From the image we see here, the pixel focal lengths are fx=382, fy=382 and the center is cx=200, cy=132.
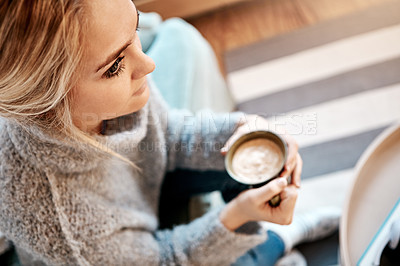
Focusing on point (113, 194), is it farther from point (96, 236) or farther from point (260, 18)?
point (260, 18)

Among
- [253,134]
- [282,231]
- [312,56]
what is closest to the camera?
[253,134]

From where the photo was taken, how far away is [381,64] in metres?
1.59

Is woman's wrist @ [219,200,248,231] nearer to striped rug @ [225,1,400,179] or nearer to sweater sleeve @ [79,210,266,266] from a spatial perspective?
sweater sleeve @ [79,210,266,266]

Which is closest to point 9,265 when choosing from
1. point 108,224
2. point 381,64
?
point 108,224

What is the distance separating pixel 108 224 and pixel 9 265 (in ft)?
0.90

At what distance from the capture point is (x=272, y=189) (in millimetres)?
674

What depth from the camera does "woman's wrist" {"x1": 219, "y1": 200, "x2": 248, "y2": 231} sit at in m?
0.80

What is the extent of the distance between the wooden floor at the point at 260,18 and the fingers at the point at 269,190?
45.6 inches

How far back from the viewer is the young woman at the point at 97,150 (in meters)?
0.52

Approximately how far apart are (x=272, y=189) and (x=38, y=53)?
0.43 metres

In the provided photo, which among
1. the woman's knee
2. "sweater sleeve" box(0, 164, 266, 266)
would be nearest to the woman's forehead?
"sweater sleeve" box(0, 164, 266, 266)

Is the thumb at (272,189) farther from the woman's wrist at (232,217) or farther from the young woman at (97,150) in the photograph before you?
the woman's wrist at (232,217)

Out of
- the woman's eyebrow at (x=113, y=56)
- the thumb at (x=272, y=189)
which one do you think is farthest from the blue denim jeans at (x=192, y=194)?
the woman's eyebrow at (x=113, y=56)

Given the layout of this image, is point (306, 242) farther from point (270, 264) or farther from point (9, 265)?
point (9, 265)
